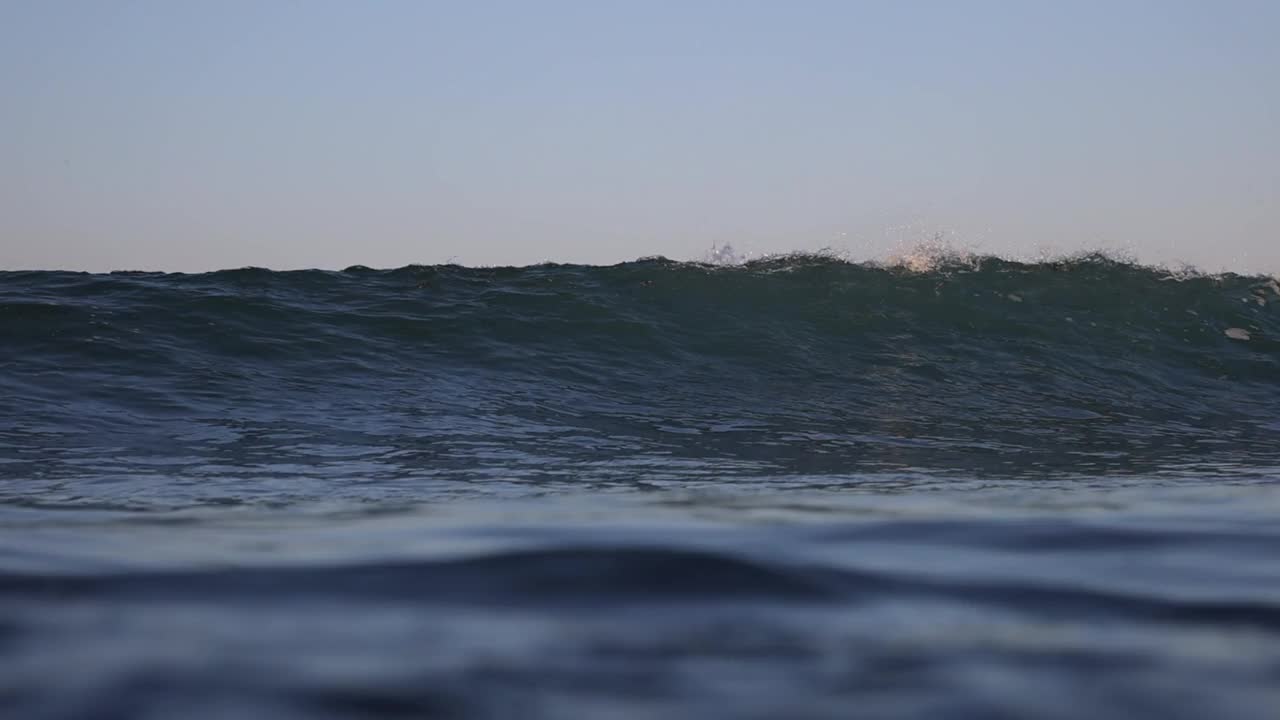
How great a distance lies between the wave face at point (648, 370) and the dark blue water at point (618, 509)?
0.04 m

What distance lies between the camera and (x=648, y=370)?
7.59 metres

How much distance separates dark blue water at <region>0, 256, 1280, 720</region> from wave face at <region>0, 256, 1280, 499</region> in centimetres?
4

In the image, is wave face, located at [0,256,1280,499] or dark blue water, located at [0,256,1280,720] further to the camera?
wave face, located at [0,256,1280,499]

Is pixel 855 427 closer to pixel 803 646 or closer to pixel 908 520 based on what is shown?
pixel 908 520

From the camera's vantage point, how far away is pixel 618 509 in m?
2.87

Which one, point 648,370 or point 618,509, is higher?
point 648,370

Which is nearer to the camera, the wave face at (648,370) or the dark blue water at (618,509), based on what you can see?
the dark blue water at (618,509)

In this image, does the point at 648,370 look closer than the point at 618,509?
No

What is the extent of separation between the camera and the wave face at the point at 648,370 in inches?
189

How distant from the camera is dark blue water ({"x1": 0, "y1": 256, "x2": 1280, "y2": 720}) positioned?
1240 mm

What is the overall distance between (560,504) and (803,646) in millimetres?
1708

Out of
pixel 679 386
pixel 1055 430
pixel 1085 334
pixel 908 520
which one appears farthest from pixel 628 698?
pixel 1085 334

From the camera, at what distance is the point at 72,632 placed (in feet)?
4.65

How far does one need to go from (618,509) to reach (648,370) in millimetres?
4739
